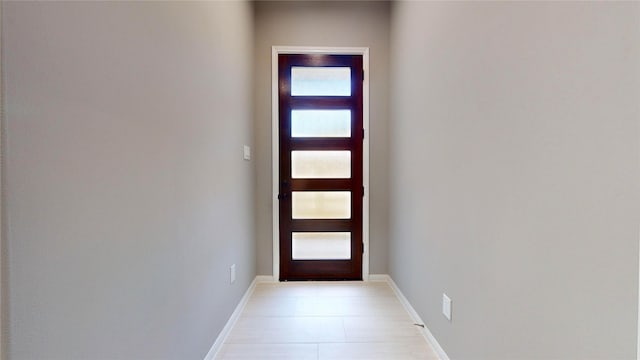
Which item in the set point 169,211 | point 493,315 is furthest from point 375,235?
point 169,211

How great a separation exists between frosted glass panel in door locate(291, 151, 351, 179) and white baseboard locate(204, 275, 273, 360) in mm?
1130

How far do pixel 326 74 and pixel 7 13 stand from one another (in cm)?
292

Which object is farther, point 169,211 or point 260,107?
point 260,107

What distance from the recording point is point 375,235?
132 inches

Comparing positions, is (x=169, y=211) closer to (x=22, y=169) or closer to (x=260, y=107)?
(x=22, y=169)

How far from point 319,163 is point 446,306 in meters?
1.93

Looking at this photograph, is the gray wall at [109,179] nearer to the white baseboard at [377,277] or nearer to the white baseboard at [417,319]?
the white baseboard at [417,319]

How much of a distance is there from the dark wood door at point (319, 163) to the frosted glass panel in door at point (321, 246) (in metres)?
0.01

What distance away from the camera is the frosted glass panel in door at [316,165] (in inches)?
132

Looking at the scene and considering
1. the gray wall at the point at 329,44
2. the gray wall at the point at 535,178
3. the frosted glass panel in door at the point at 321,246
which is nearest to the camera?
the gray wall at the point at 535,178

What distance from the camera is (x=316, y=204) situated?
3.37m

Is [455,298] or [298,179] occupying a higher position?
[298,179]

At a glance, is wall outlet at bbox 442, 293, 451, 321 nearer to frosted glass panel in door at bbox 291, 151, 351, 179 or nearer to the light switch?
frosted glass panel in door at bbox 291, 151, 351, 179

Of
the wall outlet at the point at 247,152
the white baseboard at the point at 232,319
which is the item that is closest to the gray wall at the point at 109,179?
the white baseboard at the point at 232,319
